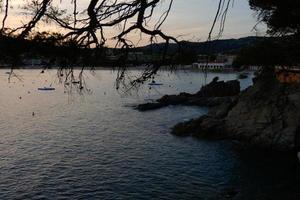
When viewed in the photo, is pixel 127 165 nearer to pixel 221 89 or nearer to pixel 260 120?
pixel 260 120

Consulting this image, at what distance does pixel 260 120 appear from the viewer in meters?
43.7

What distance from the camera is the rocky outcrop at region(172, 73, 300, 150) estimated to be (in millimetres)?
40750

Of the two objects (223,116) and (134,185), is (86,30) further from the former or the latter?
(223,116)

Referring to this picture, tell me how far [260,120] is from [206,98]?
129ft

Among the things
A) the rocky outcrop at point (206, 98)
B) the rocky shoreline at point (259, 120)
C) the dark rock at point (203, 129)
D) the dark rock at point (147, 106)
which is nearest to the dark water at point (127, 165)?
the dark rock at point (203, 129)

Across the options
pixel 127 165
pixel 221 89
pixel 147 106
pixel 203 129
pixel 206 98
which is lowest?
pixel 206 98

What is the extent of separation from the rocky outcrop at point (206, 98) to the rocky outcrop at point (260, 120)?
20960mm

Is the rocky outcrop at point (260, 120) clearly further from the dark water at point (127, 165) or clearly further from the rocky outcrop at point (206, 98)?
the rocky outcrop at point (206, 98)

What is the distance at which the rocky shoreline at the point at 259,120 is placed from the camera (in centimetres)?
4066

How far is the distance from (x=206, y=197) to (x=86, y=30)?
2183 centimetres

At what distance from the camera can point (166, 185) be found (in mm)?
27547

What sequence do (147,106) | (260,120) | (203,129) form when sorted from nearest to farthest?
(260,120) → (203,129) → (147,106)

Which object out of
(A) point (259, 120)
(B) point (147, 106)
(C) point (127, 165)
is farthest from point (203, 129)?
(B) point (147, 106)

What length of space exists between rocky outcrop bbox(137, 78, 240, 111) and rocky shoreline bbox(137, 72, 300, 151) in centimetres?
2052
